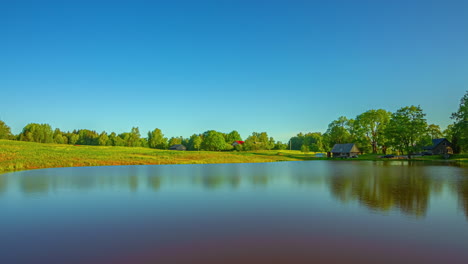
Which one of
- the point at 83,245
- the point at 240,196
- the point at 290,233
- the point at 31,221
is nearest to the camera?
the point at 83,245

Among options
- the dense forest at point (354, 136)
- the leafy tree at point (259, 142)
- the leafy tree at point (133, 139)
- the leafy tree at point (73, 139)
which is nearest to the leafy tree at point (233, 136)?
the dense forest at point (354, 136)

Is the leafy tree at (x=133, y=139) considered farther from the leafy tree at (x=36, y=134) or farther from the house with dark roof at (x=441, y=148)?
the house with dark roof at (x=441, y=148)

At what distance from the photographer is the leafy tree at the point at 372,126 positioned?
8138 cm

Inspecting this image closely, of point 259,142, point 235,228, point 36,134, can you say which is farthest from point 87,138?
point 235,228

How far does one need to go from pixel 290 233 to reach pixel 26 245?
799cm

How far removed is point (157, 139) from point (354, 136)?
290 ft

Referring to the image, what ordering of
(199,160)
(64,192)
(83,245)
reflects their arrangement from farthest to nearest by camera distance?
(199,160) < (64,192) < (83,245)

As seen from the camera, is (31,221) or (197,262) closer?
(197,262)

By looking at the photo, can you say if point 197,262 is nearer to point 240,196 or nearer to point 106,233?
point 106,233

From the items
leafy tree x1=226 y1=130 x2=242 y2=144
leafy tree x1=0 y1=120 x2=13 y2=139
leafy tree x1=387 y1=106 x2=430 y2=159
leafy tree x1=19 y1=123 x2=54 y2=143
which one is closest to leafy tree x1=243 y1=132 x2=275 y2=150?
leafy tree x1=226 y1=130 x2=242 y2=144

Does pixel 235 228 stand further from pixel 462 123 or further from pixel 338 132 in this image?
pixel 338 132

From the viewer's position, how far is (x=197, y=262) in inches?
257

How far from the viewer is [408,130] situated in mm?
67188

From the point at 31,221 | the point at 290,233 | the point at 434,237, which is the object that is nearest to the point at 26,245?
the point at 31,221
